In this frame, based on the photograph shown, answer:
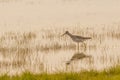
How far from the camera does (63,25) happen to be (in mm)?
16969

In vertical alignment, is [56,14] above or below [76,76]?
above

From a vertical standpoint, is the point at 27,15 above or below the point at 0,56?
above

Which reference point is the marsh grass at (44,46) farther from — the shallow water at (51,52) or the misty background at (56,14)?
the misty background at (56,14)

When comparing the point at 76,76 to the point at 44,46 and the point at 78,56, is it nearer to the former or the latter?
the point at 78,56

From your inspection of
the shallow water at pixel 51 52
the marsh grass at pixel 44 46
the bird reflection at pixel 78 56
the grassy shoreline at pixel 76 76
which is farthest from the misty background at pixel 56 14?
the grassy shoreline at pixel 76 76

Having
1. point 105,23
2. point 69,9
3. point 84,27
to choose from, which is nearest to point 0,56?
point 84,27

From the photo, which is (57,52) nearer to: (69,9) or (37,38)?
(37,38)

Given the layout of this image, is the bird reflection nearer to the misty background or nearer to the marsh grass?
the marsh grass

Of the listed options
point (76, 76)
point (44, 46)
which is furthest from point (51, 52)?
point (76, 76)

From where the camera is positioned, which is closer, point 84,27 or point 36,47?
point 36,47

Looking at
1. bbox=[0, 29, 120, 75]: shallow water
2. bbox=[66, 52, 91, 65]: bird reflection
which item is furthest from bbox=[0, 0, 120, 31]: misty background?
bbox=[66, 52, 91, 65]: bird reflection

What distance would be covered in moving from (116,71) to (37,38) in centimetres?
619

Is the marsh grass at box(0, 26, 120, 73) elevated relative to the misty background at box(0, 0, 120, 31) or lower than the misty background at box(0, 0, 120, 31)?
lower

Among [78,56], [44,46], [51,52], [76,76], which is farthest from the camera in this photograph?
[44,46]
